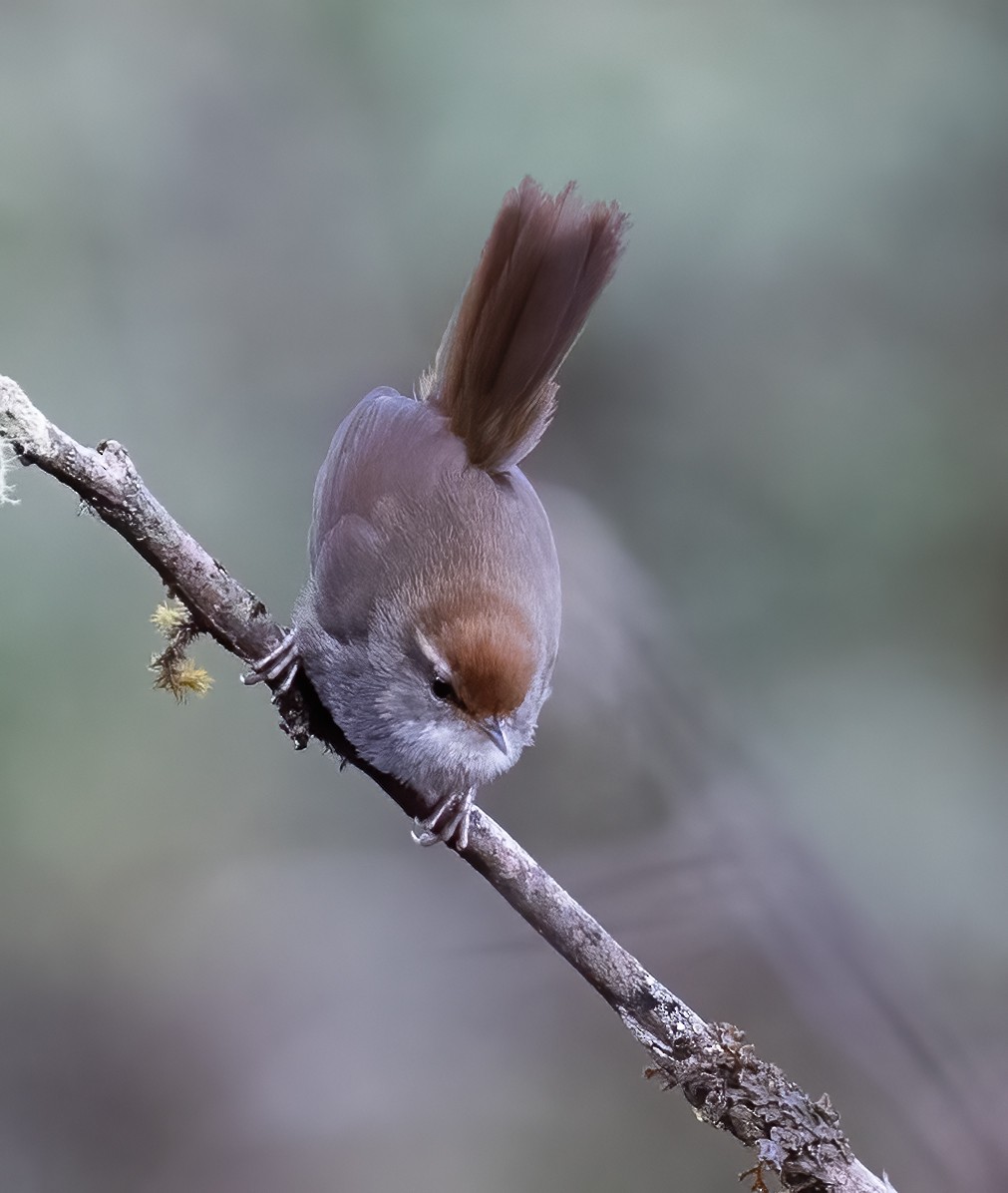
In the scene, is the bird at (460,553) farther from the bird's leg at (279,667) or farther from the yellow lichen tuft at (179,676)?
the yellow lichen tuft at (179,676)

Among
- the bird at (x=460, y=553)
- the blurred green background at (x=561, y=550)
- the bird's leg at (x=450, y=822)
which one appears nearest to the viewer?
the bird's leg at (x=450, y=822)

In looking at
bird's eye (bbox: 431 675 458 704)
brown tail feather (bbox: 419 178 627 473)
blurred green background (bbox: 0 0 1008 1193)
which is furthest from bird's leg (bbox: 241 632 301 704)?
blurred green background (bbox: 0 0 1008 1193)

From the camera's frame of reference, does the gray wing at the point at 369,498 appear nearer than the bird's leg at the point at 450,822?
No

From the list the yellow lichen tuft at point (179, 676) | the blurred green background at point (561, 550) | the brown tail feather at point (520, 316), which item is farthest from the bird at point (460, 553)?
the blurred green background at point (561, 550)

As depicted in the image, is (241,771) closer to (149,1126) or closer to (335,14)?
(149,1126)

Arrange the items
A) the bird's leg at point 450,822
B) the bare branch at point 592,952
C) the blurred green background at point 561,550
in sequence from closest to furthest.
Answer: the bare branch at point 592,952 → the bird's leg at point 450,822 → the blurred green background at point 561,550

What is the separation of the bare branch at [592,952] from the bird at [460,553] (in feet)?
0.46

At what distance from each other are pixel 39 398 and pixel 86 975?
5.71 feet

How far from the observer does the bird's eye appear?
204 centimetres

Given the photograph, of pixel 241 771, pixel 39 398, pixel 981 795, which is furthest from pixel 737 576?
pixel 39 398

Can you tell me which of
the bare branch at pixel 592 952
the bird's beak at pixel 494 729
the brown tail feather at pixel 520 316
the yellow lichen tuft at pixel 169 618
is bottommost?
the bare branch at pixel 592 952

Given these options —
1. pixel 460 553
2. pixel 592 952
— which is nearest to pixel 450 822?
pixel 592 952

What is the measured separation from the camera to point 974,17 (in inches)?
159

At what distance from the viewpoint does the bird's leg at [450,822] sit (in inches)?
75.9
